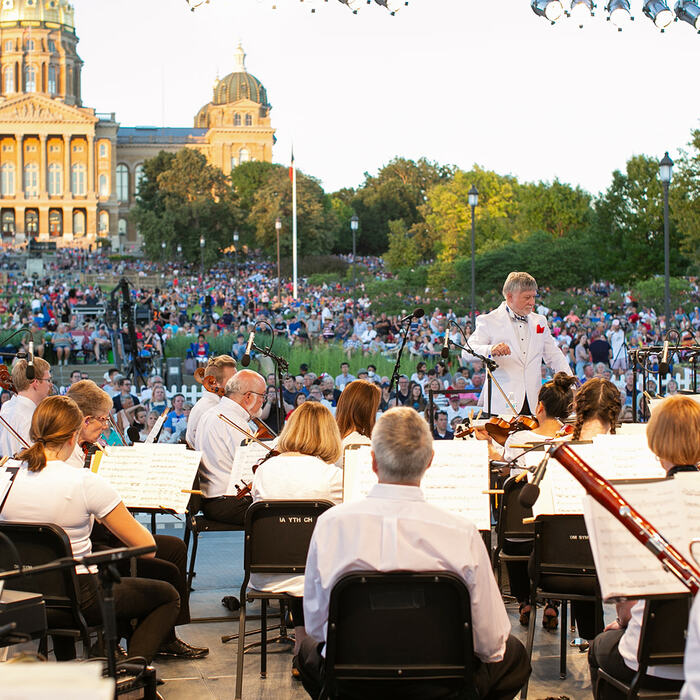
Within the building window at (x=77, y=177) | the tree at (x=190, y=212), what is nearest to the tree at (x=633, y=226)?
the tree at (x=190, y=212)

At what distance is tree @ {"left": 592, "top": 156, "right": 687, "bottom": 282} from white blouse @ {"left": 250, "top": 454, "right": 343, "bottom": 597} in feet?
131

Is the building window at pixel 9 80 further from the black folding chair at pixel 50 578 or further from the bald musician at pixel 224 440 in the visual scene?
the black folding chair at pixel 50 578

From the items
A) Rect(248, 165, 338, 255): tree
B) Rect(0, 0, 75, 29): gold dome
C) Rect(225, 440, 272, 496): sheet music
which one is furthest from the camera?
Rect(0, 0, 75, 29): gold dome

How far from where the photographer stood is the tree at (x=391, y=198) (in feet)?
283

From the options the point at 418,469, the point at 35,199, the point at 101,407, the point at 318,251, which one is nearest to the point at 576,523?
the point at 418,469

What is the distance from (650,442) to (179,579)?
280cm

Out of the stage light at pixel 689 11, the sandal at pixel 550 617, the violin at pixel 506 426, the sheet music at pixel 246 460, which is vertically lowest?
the sandal at pixel 550 617

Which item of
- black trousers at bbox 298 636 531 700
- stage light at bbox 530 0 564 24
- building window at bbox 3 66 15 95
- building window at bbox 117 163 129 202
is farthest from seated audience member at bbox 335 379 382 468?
building window at bbox 3 66 15 95

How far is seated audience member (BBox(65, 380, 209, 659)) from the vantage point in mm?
5434

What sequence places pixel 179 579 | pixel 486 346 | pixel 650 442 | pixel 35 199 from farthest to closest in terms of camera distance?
pixel 35 199 → pixel 486 346 → pixel 179 579 → pixel 650 442

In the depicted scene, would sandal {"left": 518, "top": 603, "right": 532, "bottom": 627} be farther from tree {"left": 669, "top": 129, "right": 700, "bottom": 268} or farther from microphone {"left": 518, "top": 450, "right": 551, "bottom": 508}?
tree {"left": 669, "top": 129, "right": 700, "bottom": 268}

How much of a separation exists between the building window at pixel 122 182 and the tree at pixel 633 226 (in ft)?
262

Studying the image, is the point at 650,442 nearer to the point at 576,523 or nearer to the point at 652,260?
the point at 576,523

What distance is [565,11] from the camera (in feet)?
38.4
